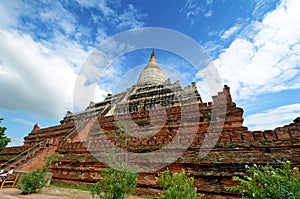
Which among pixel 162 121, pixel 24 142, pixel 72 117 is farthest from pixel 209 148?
pixel 72 117

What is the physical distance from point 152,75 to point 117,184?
97.6 ft

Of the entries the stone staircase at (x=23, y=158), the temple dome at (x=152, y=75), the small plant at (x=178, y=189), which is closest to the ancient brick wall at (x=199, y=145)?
the stone staircase at (x=23, y=158)

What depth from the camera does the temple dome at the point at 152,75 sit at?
32.7 m

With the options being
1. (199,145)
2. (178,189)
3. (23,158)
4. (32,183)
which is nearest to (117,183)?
(178,189)

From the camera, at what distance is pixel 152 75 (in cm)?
3391

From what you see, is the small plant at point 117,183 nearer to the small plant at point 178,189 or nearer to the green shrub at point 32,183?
the small plant at point 178,189

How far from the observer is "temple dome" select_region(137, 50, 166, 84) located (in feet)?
107

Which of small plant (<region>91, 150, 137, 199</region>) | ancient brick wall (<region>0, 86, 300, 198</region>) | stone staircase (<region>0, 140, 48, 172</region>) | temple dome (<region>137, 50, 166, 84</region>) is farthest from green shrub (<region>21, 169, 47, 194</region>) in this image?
temple dome (<region>137, 50, 166, 84</region>)

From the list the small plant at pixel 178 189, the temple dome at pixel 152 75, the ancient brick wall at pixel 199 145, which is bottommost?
the small plant at pixel 178 189

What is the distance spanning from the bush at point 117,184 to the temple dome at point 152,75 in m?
26.9

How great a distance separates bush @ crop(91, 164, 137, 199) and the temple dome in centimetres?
2686

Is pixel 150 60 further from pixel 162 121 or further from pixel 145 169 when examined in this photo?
pixel 145 169

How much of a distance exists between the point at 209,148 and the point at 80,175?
644 centimetres

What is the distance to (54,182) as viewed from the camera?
31.5 feet
